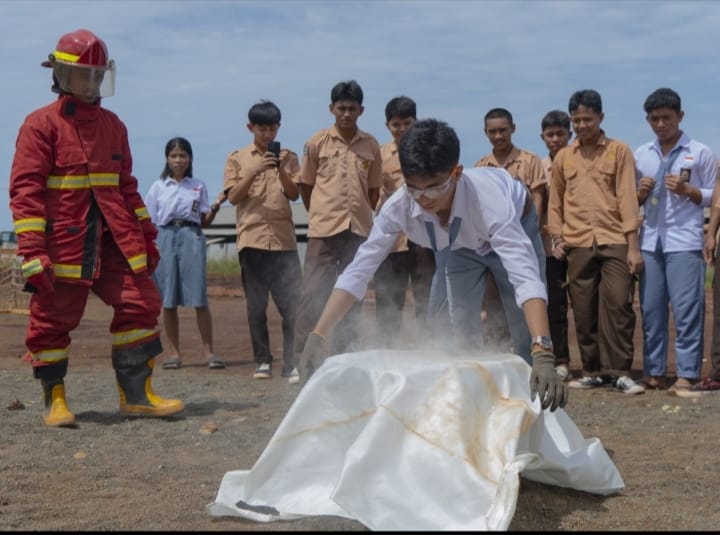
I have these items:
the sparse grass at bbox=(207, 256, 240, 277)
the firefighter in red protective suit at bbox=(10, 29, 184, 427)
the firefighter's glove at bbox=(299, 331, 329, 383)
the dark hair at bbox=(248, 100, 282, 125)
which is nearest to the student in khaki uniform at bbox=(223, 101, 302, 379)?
the dark hair at bbox=(248, 100, 282, 125)

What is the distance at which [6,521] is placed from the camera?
3818 millimetres

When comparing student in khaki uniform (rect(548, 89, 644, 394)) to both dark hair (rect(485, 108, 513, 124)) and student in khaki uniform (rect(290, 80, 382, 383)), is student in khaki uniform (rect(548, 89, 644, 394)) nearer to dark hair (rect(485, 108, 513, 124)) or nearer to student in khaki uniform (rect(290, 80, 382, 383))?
dark hair (rect(485, 108, 513, 124))

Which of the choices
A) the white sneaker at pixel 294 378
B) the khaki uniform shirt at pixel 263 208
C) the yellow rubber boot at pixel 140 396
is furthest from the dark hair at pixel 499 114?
the yellow rubber boot at pixel 140 396

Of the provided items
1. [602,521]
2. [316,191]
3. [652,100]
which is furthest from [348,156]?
[602,521]

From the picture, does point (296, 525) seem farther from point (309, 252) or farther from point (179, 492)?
point (309, 252)

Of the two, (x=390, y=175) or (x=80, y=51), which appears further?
(x=390, y=175)

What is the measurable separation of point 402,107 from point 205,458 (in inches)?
138

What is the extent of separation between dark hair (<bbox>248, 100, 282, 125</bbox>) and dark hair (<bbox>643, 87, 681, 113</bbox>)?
2597 millimetres

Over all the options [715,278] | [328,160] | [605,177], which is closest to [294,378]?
[328,160]

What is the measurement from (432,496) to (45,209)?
3.05 m

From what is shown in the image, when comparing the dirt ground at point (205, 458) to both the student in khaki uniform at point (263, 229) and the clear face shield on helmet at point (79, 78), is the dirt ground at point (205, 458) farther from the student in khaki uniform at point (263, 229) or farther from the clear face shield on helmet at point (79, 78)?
the clear face shield on helmet at point (79, 78)

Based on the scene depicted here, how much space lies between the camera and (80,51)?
18.8ft

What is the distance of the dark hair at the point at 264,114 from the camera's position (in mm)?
7762

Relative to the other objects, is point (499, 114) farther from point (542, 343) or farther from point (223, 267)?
point (223, 267)
